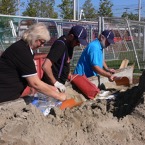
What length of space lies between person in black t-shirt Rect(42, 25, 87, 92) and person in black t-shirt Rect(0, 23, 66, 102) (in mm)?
806

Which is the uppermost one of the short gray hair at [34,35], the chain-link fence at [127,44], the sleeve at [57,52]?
the short gray hair at [34,35]

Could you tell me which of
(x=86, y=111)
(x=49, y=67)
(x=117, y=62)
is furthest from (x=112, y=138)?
(x=117, y=62)

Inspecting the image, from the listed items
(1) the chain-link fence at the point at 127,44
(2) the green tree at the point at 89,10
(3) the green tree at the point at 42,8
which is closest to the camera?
(1) the chain-link fence at the point at 127,44

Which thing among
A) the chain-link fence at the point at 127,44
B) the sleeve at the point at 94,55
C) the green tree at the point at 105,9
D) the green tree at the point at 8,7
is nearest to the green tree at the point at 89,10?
the green tree at the point at 105,9

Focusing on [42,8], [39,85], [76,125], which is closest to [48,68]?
[39,85]

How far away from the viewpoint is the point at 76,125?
3.93 metres

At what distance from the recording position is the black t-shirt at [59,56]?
206 inches

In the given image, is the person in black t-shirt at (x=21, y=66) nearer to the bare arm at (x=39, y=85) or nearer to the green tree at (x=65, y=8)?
the bare arm at (x=39, y=85)

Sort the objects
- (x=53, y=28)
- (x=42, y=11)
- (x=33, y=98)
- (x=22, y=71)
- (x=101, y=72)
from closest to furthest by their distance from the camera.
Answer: (x=22, y=71) < (x=33, y=98) < (x=101, y=72) < (x=53, y=28) < (x=42, y=11)

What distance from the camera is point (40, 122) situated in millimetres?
3670

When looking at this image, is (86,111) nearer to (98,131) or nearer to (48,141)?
(98,131)

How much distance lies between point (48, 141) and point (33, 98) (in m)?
1.46

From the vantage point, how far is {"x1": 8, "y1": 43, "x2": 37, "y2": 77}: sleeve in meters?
4.09

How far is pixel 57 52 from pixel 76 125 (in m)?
1.62
